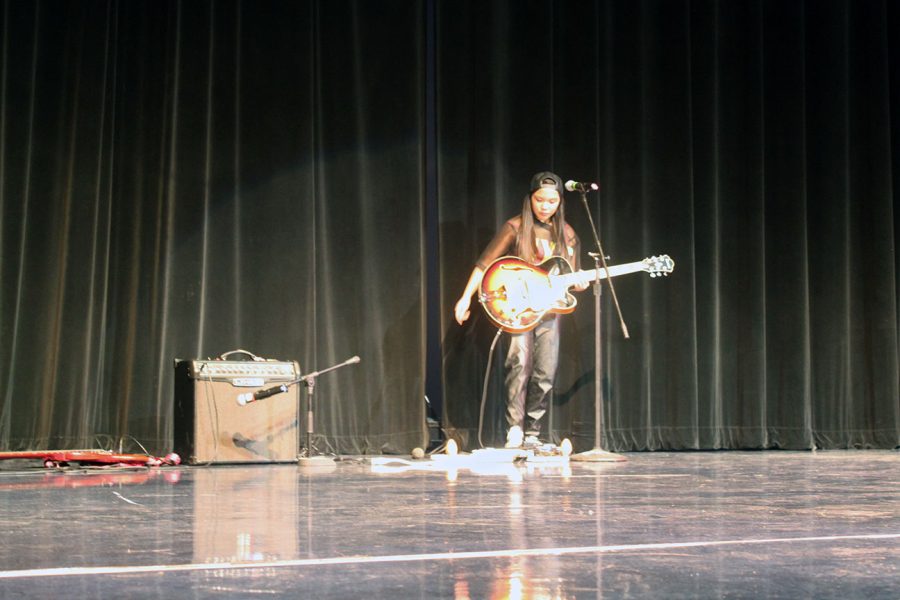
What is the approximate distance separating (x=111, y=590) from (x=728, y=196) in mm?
4857

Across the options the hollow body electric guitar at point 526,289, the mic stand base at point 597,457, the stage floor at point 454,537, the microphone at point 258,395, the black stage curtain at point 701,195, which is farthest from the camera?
the black stage curtain at point 701,195

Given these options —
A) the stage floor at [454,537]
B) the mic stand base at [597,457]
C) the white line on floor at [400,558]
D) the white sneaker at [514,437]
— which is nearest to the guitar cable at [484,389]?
the white sneaker at [514,437]

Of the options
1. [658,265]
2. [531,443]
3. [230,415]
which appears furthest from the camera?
[658,265]

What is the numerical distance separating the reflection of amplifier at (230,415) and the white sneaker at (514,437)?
976mm

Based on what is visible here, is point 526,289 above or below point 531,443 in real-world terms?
above

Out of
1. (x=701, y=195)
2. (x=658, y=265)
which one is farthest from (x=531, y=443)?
(x=701, y=195)

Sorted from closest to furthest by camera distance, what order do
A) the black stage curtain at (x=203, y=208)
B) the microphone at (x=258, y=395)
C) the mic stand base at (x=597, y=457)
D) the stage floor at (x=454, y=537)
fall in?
1. the stage floor at (x=454, y=537)
2. the microphone at (x=258, y=395)
3. the mic stand base at (x=597, y=457)
4. the black stage curtain at (x=203, y=208)

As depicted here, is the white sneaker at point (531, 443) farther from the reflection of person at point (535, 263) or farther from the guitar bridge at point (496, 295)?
the guitar bridge at point (496, 295)

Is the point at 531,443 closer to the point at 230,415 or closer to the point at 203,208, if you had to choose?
the point at 230,415

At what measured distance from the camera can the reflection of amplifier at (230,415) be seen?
438 cm

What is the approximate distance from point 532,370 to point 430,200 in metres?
1.03

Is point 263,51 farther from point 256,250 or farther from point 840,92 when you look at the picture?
point 840,92

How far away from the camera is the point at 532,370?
505cm

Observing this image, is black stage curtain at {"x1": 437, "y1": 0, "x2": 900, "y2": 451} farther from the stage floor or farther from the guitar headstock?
the stage floor
